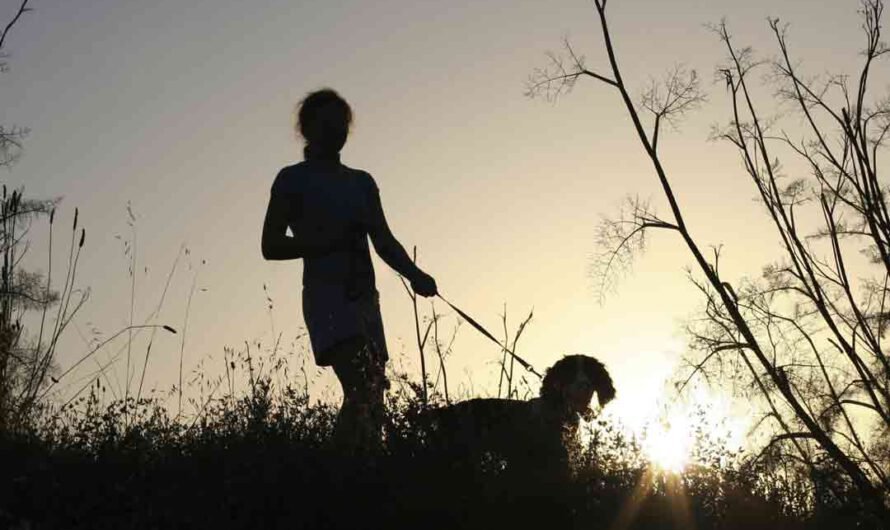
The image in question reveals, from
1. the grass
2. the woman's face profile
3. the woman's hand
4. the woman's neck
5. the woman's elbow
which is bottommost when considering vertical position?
the grass

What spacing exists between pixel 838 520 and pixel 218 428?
12.7 ft

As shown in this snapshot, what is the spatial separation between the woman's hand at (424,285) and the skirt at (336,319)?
311 mm

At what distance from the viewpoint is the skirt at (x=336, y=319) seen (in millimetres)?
5996

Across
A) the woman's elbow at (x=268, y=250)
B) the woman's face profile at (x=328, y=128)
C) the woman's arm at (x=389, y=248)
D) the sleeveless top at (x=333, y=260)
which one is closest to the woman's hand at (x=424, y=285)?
the woman's arm at (x=389, y=248)

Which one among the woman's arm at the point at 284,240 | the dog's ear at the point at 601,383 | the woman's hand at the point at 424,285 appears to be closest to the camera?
the woman's arm at the point at 284,240

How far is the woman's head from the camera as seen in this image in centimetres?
646

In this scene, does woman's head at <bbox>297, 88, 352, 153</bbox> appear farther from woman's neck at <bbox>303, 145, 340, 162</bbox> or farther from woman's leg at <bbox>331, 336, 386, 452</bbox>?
woman's leg at <bbox>331, 336, 386, 452</bbox>

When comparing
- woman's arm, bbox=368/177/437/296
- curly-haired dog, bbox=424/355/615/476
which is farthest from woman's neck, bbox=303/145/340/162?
curly-haired dog, bbox=424/355/615/476

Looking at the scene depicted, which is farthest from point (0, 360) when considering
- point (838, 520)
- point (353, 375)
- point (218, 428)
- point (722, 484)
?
point (838, 520)

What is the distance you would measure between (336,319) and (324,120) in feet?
4.06

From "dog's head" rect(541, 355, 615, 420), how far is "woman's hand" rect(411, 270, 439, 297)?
7.93 ft

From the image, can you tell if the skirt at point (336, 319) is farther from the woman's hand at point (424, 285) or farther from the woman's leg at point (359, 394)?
the woman's hand at point (424, 285)

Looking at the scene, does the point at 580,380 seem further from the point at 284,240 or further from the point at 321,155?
the point at 284,240

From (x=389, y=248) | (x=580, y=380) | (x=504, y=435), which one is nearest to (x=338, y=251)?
(x=389, y=248)
